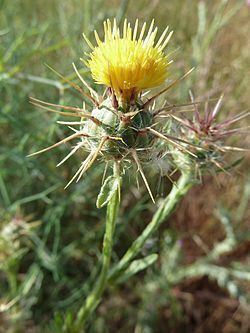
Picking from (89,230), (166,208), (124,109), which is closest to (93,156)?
(124,109)

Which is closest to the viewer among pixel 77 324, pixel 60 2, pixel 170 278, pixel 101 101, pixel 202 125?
pixel 101 101

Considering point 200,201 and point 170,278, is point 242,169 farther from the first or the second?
point 170,278

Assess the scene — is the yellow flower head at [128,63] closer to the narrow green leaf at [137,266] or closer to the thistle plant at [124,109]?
the thistle plant at [124,109]

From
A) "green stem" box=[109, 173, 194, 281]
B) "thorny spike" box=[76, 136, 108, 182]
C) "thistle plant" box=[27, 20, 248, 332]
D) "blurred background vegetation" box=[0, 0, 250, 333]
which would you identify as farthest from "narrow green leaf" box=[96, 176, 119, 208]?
"blurred background vegetation" box=[0, 0, 250, 333]

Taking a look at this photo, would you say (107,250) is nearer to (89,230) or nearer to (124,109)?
(124,109)

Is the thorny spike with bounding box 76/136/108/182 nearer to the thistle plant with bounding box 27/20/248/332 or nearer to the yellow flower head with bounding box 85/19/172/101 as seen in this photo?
the thistle plant with bounding box 27/20/248/332

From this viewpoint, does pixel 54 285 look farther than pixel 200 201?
No

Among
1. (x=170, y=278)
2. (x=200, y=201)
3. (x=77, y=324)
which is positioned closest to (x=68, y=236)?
(x=170, y=278)
